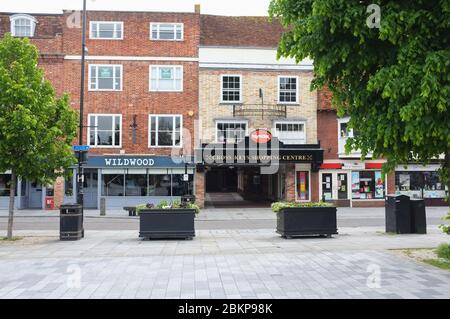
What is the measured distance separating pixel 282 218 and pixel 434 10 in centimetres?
800

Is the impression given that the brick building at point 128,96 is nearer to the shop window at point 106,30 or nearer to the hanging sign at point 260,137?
the shop window at point 106,30

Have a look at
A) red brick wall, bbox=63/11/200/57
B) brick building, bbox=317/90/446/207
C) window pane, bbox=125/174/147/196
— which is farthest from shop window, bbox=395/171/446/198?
window pane, bbox=125/174/147/196

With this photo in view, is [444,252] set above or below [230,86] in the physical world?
below

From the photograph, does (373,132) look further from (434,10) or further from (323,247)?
(323,247)

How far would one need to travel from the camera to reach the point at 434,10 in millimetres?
7477

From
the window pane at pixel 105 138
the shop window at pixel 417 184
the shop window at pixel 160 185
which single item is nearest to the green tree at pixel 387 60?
the shop window at pixel 160 185

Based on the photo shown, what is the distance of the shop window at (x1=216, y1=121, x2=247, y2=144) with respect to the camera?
3048 cm

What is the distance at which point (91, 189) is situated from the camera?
100 ft

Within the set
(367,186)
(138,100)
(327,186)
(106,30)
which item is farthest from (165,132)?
(367,186)

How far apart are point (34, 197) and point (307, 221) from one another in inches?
861

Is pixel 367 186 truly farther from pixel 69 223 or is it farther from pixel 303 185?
pixel 69 223

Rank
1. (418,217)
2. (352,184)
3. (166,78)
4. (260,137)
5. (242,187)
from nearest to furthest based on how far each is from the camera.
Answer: (418,217)
(260,137)
(166,78)
(352,184)
(242,187)

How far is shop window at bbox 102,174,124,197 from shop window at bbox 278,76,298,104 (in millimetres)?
11184
